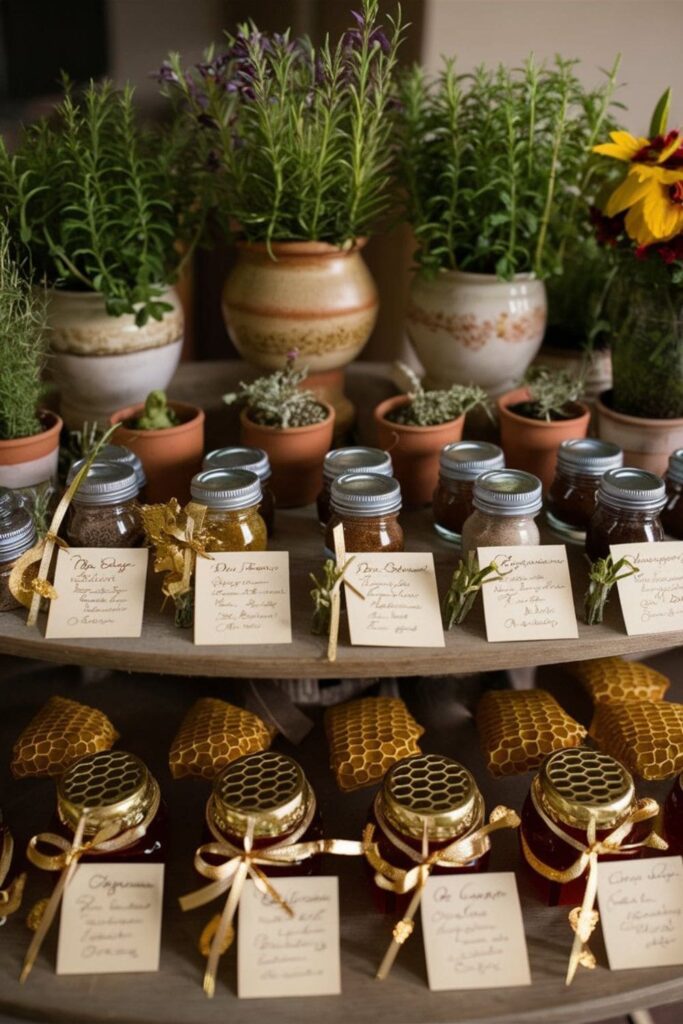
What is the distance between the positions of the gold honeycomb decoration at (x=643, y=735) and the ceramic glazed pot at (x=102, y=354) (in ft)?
2.45

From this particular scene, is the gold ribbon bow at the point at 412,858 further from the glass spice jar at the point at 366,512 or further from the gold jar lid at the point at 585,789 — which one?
the glass spice jar at the point at 366,512

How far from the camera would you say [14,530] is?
0.81 m

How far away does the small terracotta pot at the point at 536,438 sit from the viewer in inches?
40.3

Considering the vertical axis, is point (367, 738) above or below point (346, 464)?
below

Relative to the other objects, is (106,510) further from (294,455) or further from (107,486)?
(294,455)

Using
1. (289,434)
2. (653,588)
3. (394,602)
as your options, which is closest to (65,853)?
(394,602)

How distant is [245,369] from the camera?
1.38 m

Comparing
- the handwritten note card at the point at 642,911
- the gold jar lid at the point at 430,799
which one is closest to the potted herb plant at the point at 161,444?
the gold jar lid at the point at 430,799

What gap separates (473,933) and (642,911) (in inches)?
6.6

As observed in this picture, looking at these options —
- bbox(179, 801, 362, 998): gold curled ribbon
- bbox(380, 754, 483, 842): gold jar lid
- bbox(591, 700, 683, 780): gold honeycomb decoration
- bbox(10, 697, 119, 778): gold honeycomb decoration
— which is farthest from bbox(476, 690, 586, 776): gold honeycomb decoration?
bbox(10, 697, 119, 778): gold honeycomb decoration

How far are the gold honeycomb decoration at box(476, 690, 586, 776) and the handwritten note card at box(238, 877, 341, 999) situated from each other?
0.28 metres

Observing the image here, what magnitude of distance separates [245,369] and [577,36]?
792 millimetres

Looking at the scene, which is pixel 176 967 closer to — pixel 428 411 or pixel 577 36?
pixel 428 411

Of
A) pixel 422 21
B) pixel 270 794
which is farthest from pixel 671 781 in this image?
pixel 422 21
